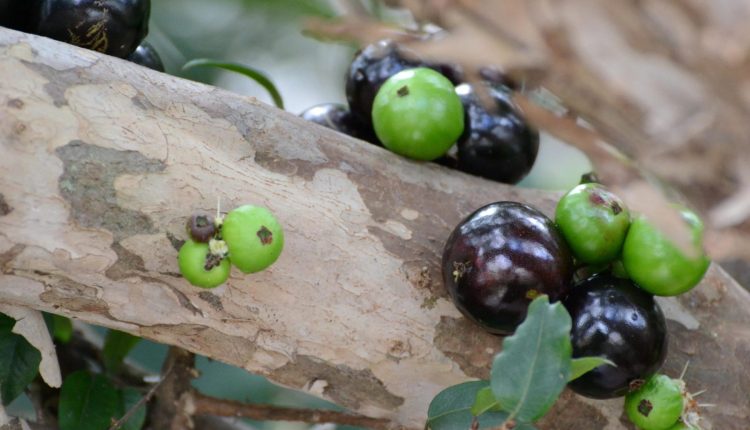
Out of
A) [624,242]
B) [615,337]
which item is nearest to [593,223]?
[624,242]

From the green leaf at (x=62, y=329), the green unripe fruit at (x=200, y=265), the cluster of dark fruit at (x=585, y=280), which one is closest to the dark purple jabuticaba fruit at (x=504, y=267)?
the cluster of dark fruit at (x=585, y=280)

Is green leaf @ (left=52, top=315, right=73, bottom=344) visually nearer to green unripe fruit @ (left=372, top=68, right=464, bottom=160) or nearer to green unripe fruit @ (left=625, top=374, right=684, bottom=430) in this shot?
green unripe fruit @ (left=372, top=68, right=464, bottom=160)

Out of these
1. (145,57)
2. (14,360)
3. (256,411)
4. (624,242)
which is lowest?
(256,411)

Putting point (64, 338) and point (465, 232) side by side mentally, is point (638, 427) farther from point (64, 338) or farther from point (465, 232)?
point (64, 338)

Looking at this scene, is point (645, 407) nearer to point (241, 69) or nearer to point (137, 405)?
point (137, 405)

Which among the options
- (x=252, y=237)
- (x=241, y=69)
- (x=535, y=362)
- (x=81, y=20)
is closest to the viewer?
(x=535, y=362)

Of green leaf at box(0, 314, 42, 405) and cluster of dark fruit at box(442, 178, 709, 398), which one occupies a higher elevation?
cluster of dark fruit at box(442, 178, 709, 398)

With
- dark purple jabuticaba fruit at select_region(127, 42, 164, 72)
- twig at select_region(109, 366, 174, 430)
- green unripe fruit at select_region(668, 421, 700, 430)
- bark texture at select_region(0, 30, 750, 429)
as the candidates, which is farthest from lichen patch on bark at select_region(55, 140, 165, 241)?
green unripe fruit at select_region(668, 421, 700, 430)
